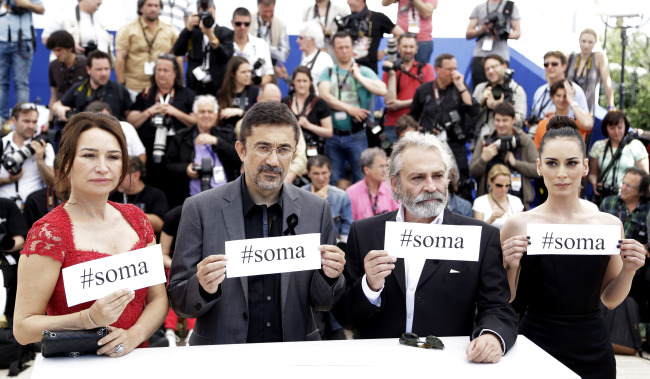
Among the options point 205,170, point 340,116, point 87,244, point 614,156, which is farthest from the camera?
point 614,156

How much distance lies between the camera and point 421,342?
2.78 meters

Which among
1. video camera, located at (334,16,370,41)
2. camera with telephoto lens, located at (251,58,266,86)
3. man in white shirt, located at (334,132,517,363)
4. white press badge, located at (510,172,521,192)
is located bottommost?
man in white shirt, located at (334,132,517,363)

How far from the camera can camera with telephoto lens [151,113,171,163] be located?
277 inches

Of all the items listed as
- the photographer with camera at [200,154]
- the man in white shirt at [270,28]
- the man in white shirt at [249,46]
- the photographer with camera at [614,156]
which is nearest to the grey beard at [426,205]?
the photographer with camera at [200,154]

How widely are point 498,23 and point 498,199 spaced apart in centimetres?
298

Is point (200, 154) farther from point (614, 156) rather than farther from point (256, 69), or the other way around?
point (614, 156)

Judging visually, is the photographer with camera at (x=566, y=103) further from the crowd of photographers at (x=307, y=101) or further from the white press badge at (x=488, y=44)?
the white press badge at (x=488, y=44)

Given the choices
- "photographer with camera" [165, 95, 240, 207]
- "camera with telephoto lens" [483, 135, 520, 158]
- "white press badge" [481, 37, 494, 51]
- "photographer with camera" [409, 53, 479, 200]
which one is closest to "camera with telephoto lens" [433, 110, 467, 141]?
"photographer with camera" [409, 53, 479, 200]

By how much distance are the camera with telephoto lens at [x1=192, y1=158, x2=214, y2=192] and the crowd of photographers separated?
1cm

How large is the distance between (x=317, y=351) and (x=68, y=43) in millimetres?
6399

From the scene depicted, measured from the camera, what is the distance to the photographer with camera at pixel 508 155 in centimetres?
730

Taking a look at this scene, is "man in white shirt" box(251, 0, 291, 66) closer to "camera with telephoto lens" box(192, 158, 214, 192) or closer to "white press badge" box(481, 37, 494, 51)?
"white press badge" box(481, 37, 494, 51)

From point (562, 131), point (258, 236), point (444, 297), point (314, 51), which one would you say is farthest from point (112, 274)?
point (314, 51)

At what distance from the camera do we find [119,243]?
2.79 metres
